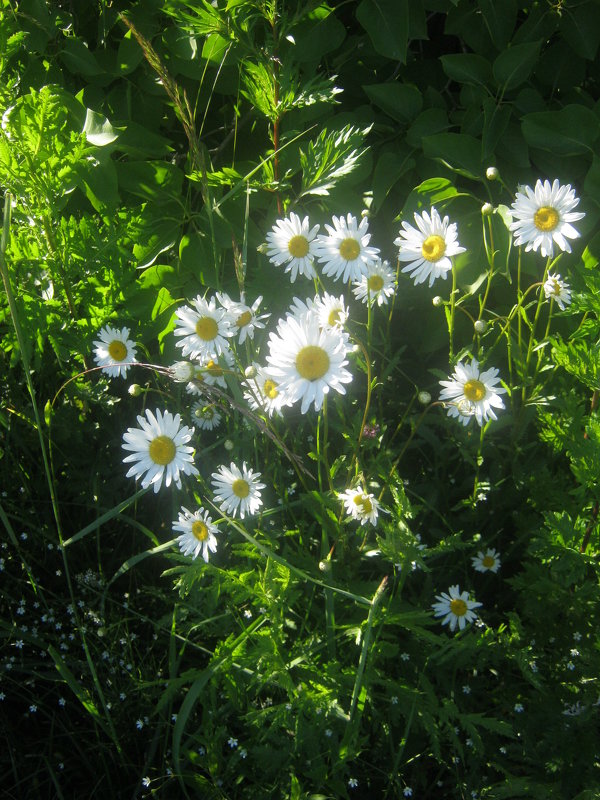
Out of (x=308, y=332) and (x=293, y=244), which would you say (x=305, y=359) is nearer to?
(x=308, y=332)

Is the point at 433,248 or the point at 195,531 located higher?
the point at 433,248

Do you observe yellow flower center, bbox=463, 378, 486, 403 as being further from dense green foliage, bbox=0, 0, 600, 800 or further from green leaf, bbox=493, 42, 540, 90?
green leaf, bbox=493, 42, 540, 90

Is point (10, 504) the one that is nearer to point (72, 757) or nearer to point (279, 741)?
point (72, 757)

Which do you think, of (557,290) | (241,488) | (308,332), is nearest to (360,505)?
(241,488)

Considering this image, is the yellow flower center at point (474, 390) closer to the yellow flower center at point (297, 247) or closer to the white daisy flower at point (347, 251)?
the white daisy flower at point (347, 251)

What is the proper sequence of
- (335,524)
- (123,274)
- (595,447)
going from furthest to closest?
→ (123,274) < (335,524) < (595,447)

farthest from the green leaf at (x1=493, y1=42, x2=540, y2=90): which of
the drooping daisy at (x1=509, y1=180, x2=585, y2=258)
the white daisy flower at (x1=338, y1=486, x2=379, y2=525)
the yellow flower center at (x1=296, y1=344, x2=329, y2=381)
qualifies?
the white daisy flower at (x1=338, y1=486, x2=379, y2=525)

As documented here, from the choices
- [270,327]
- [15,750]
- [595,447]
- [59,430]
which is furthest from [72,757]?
[595,447]
